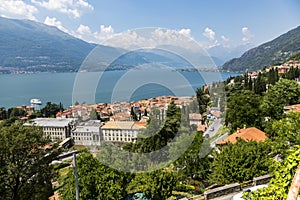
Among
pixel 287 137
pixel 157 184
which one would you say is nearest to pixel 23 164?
pixel 157 184

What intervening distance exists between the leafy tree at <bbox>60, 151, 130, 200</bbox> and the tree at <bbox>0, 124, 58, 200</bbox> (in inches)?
24.9

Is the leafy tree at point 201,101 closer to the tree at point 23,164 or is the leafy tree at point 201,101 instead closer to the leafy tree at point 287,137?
the leafy tree at point 287,137

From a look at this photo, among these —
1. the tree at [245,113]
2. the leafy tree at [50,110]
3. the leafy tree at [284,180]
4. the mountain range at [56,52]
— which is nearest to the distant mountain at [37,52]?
the mountain range at [56,52]

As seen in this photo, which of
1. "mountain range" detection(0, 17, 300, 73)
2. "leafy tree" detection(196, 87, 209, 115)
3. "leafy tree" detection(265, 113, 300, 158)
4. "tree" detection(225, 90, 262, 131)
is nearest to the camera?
"leafy tree" detection(265, 113, 300, 158)

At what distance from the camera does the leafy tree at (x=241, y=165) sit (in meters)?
5.56

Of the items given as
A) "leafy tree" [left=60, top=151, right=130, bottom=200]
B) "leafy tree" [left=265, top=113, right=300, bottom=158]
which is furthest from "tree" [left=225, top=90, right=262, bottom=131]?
"leafy tree" [left=60, top=151, right=130, bottom=200]

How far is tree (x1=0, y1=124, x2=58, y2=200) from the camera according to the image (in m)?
4.51

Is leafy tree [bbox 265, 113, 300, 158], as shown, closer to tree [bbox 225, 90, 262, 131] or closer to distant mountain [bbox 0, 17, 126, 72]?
tree [bbox 225, 90, 262, 131]

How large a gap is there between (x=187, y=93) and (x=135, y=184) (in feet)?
16.1

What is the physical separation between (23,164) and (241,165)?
456cm

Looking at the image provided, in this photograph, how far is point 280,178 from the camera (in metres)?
1.91

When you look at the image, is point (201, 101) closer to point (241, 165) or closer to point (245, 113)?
point (245, 113)

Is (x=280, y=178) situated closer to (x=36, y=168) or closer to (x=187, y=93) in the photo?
(x=36, y=168)

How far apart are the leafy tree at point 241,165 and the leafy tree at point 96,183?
7.74 feet
